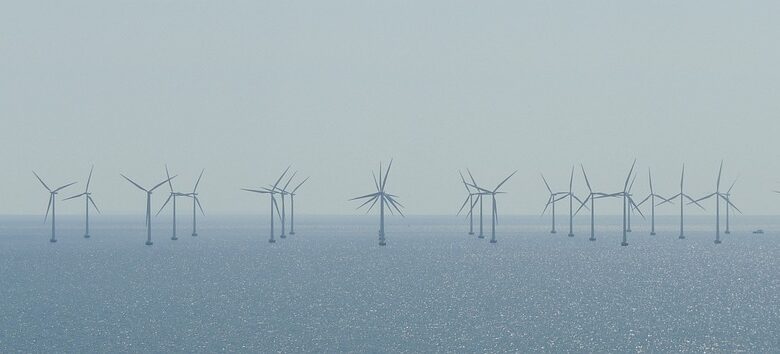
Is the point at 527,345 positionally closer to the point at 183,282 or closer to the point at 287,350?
the point at 287,350

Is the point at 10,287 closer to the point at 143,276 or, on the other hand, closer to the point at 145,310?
the point at 143,276

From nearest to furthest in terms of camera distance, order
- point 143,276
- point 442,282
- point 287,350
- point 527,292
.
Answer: point 287,350
point 527,292
point 442,282
point 143,276

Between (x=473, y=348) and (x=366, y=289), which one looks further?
(x=366, y=289)

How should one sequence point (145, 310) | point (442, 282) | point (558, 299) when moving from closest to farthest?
1. point (145, 310)
2. point (558, 299)
3. point (442, 282)

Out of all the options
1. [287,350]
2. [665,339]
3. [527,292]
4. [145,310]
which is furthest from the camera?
[527,292]

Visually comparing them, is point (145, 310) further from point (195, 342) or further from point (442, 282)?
point (442, 282)

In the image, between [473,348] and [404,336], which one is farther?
[404,336]

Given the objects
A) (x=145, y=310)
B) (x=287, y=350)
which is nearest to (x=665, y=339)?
(x=287, y=350)

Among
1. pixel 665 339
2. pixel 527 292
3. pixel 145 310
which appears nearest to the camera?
pixel 665 339

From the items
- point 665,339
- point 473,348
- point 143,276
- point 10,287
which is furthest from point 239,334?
point 143,276
